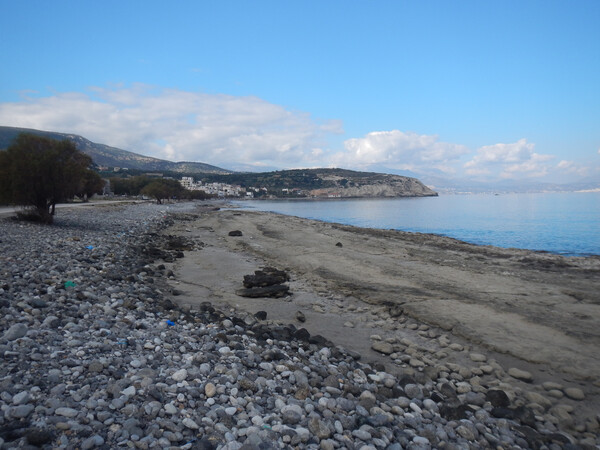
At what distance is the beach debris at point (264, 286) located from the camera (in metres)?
11.1

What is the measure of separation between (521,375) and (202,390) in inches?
226

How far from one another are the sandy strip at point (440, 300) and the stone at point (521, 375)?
31 centimetres

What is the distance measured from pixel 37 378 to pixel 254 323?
4.66 m

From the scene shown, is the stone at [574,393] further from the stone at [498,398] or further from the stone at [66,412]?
the stone at [66,412]

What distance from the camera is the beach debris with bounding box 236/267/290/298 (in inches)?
438

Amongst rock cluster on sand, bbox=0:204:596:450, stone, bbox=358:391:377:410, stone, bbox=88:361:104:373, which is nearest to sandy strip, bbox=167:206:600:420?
rock cluster on sand, bbox=0:204:596:450

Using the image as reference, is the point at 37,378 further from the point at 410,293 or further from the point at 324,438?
the point at 410,293

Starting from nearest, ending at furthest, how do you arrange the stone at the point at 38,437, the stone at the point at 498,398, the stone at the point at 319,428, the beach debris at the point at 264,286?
the stone at the point at 38,437, the stone at the point at 319,428, the stone at the point at 498,398, the beach debris at the point at 264,286

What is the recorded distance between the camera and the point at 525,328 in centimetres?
888

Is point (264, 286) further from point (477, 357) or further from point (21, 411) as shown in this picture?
point (21, 411)

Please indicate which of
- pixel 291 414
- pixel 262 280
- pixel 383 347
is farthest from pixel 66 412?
pixel 262 280

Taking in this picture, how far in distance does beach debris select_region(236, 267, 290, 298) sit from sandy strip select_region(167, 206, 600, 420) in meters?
0.37

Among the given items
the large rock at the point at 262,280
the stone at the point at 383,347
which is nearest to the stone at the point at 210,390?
the stone at the point at 383,347

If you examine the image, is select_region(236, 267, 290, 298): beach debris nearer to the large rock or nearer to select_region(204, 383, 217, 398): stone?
the large rock
